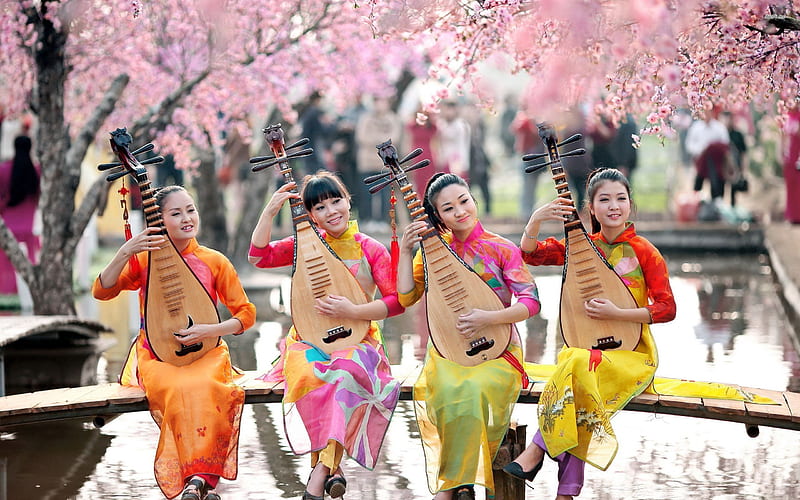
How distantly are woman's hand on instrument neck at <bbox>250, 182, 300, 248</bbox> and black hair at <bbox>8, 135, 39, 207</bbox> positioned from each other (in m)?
5.78

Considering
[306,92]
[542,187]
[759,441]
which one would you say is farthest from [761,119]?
[759,441]

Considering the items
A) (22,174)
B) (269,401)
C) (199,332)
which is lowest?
(269,401)

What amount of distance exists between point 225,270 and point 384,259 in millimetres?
629

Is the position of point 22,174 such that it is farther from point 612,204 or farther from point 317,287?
point 612,204

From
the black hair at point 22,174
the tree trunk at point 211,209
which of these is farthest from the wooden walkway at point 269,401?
the tree trunk at point 211,209

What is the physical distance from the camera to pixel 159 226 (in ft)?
16.2

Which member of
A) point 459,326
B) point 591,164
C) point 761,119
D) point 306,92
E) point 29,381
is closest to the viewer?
point 459,326

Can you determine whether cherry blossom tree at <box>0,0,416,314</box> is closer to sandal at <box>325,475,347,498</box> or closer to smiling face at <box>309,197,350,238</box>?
smiling face at <box>309,197,350,238</box>

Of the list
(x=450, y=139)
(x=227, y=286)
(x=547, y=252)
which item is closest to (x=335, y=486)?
(x=227, y=286)

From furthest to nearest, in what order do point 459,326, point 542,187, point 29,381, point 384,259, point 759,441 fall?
point 542,187, point 29,381, point 759,441, point 384,259, point 459,326

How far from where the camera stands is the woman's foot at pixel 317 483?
464 centimetres

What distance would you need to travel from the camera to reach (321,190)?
511cm

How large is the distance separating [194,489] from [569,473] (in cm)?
133

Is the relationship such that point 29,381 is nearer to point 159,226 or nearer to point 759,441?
point 159,226
